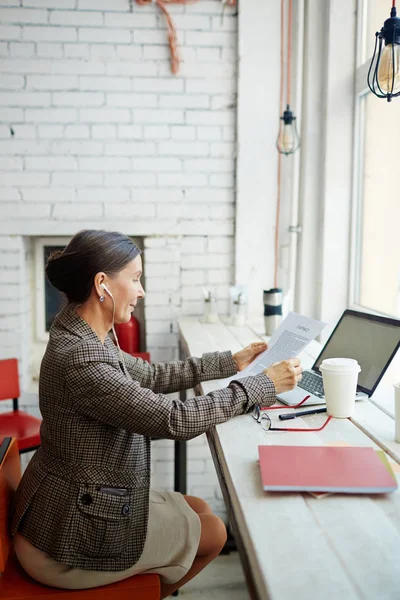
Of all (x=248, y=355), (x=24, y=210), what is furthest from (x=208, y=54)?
(x=248, y=355)

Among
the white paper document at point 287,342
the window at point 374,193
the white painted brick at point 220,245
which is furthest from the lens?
the white painted brick at point 220,245

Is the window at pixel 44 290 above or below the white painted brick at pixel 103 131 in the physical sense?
below

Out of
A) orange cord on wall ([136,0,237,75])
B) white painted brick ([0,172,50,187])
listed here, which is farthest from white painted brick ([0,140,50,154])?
orange cord on wall ([136,0,237,75])

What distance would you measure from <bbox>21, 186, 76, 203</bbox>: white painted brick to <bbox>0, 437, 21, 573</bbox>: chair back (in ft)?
5.50

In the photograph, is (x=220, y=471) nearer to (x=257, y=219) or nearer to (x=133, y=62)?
(x=257, y=219)

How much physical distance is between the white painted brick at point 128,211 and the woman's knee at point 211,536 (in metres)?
1.76

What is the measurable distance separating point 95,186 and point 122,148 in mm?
236

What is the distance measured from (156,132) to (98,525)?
6.93 ft

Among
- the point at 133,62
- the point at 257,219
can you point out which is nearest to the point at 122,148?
the point at 133,62

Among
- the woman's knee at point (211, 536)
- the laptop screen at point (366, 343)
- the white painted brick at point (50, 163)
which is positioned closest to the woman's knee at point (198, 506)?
the woman's knee at point (211, 536)

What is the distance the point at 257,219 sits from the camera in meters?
3.07

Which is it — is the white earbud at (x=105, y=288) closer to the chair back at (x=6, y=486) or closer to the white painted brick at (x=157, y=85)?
the chair back at (x=6, y=486)

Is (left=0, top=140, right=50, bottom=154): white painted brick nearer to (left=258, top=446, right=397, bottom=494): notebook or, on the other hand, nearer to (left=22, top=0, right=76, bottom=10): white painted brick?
(left=22, top=0, right=76, bottom=10): white painted brick

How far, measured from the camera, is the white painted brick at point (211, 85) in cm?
296
